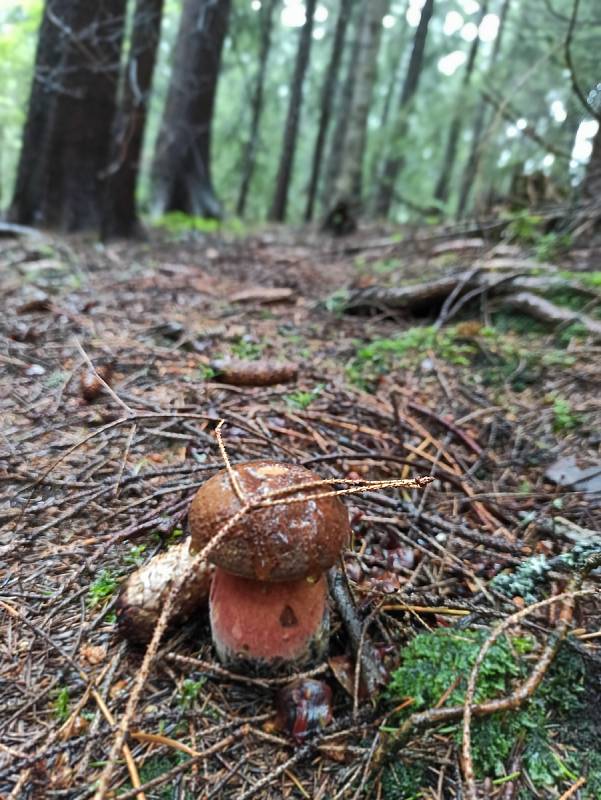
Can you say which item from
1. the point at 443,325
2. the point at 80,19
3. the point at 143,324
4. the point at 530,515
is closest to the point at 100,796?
the point at 530,515

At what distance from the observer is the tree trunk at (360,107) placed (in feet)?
30.5

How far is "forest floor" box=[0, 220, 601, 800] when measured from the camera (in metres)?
1.36

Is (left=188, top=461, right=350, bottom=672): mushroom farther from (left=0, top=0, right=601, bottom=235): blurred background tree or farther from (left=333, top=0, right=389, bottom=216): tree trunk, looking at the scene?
(left=333, top=0, right=389, bottom=216): tree trunk

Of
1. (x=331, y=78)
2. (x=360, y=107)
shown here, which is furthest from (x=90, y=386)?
(x=331, y=78)

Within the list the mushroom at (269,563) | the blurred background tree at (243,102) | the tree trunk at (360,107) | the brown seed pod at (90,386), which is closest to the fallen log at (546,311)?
the blurred background tree at (243,102)

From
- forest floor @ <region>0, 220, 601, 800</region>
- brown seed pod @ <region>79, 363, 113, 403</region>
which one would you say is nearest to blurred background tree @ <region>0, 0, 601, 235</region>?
forest floor @ <region>0, 220, 601, 800</region>

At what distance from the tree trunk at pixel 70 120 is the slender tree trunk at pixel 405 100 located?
19.3 feet

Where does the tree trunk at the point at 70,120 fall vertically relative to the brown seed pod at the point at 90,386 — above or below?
above

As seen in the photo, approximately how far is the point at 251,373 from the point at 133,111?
17.5ft

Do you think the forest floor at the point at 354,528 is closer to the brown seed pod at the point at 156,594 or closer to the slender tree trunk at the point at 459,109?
the brown seed pod at the point at 156,594

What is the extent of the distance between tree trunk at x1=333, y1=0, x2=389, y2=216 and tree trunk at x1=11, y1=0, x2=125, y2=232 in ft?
14.2

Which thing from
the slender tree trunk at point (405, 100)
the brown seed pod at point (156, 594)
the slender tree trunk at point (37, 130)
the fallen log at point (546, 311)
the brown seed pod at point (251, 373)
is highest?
the slender tree trunk at point (405, 100)

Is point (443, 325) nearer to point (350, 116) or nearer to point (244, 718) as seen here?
point (244, 718)

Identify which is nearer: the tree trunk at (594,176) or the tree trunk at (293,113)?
the tree trunk at (594,176)
